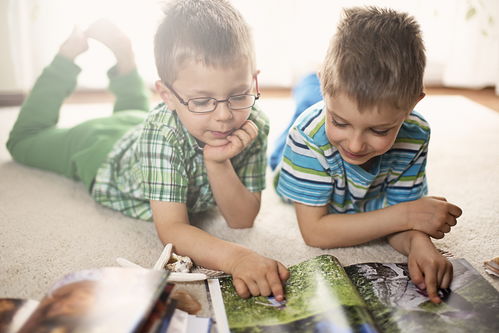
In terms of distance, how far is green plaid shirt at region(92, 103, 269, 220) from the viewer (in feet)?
3.09

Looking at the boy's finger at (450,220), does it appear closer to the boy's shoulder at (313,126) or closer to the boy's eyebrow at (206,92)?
the boy's shoulder at (313,126)

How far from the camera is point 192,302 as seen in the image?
76 cm

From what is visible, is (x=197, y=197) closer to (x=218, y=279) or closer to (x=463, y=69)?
(x=218, y=279)

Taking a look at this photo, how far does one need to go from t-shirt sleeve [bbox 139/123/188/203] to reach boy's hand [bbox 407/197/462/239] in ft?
1.38

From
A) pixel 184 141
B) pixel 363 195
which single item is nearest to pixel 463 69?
pixel 363 195

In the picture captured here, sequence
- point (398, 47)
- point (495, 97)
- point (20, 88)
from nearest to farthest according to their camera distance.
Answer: point (398, 47) < point (20, 88) < point (495, 97)

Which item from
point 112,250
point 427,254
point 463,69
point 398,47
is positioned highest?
point 398,47

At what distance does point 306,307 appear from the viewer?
28.3 inches

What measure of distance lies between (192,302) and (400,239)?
40cm

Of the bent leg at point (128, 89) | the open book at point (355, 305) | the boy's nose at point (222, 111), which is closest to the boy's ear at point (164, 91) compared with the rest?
the boy's nose at point (222, 111)

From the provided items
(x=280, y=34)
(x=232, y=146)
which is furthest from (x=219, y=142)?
(x=280, y=34)

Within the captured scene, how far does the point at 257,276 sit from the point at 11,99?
5.23 ft

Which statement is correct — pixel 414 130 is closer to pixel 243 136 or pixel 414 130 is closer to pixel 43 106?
pixel 243 136

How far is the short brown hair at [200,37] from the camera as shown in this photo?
0.83 m
